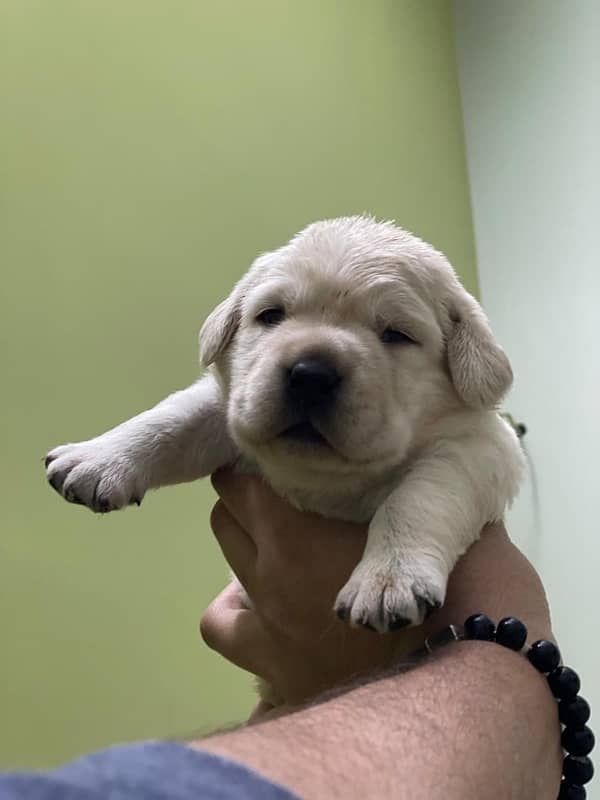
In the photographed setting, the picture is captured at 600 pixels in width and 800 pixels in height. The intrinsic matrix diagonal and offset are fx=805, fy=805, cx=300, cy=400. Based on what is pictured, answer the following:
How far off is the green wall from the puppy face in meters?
0.79

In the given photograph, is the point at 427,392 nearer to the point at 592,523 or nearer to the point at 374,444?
the point at 374,444

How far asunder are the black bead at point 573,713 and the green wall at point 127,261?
1.28 metres

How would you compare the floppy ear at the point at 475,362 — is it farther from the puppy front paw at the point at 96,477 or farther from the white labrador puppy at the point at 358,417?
the puppy front paw at the point at 96,477

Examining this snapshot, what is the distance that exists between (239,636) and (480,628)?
0.60 m

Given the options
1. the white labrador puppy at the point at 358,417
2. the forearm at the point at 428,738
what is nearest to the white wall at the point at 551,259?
the white labrador puppy at the point at 358,417

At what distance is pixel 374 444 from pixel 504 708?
1.48 feet

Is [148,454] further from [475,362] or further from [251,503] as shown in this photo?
[475,362]

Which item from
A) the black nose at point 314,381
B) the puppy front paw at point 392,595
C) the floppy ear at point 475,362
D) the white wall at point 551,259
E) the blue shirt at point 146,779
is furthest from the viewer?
the white wall at point 551,259

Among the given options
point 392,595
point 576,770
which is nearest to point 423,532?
point 392,595

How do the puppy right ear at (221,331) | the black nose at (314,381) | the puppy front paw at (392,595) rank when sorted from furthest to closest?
the puppy right ear at (221,331), the black nose at (314,381), the puppy front paw at (392,595)

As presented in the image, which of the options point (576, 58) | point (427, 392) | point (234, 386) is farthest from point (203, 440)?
point (576, 58)

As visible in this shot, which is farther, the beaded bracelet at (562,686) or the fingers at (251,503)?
the fingers at (251,503)

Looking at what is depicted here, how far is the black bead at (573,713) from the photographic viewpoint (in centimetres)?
115

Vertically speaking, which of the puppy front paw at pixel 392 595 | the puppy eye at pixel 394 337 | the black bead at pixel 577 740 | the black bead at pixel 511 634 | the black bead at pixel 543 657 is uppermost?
the puppy eye at pixel 394 337
